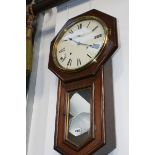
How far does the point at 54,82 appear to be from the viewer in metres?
1.16

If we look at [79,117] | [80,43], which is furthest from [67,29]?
[79,117]

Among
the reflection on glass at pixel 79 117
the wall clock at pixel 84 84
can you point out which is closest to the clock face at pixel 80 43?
the wall clock at pixel 84 84

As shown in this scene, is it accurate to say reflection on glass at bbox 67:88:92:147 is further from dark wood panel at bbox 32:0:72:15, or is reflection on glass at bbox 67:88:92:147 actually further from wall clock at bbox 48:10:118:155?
dark wood panel at bbox 32:0:72:15

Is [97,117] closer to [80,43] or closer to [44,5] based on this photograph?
[80,43]

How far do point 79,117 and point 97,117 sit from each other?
3.1 inches

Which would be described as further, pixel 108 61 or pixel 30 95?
pixel 30 95

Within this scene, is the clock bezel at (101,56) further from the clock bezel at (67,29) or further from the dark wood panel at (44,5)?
the dark wood panel at (44,5)

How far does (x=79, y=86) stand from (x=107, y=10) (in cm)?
36
